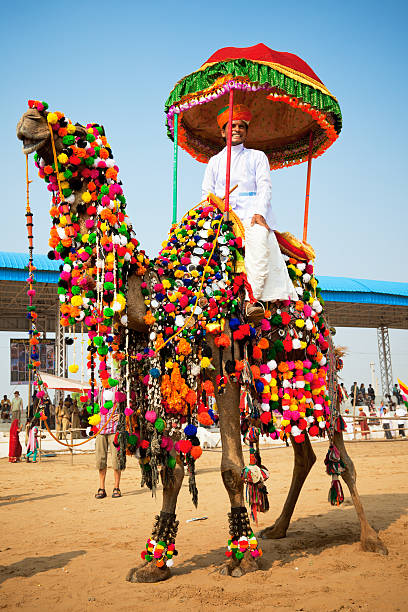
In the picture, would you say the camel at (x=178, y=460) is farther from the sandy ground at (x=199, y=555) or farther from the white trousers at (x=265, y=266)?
the white trousers at (x=265, y=266)

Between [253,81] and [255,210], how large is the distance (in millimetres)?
1152

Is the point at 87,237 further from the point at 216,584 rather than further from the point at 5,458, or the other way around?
the point at 5,458

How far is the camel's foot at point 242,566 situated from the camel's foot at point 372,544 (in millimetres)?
1233

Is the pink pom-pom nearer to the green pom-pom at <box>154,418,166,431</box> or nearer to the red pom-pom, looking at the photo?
the green pom-pom at <box>154,418,166,431</box>

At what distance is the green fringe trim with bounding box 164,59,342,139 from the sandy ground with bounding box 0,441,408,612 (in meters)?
4.21

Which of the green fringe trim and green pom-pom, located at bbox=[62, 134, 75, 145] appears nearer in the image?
green pom-pom, located at bbox=[62, 134, 75, 145]

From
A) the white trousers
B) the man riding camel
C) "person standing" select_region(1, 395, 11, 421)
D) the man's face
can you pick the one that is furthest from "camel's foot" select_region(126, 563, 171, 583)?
"person standing" select_region(1, 395, 11, 421)

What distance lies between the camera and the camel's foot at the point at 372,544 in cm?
500

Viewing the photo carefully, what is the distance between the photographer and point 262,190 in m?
5.10

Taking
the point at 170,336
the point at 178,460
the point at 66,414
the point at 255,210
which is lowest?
the point at 66,414

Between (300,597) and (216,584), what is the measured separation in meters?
0.68

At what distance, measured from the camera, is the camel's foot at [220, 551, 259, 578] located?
4395mm

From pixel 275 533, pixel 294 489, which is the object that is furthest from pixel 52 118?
pixel 275 533

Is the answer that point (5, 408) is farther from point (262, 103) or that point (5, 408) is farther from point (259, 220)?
point (259, 220)
